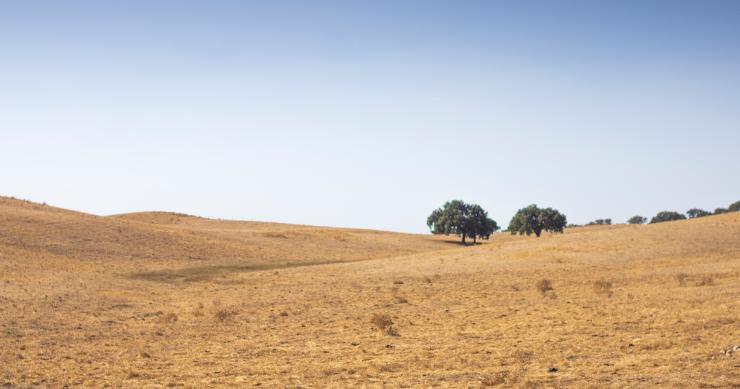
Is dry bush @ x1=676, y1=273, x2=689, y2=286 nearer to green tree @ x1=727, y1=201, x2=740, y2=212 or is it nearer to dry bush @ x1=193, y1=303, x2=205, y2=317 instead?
dry bush @ x1=193, y1=303, x2=205, y2=317

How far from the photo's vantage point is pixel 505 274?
44.8 metres

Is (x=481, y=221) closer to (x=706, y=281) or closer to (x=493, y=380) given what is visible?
(x=706, y=281)

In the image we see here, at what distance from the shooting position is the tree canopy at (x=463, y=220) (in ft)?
351

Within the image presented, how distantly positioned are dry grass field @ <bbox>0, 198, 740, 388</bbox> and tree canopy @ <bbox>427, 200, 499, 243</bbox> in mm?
44588

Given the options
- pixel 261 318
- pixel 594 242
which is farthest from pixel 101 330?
pixel 594 242

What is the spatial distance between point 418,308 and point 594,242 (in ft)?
98.5

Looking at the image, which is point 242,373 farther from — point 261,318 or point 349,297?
point 349,297

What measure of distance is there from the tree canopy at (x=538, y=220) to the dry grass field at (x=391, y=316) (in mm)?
39109

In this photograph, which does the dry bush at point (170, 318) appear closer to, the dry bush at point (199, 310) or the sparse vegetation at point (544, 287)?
the dry bush at point (199, 310)

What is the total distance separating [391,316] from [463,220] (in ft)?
259

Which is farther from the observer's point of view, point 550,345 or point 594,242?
point 594,242

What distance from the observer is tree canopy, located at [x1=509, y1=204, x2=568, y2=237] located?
99.7 meters

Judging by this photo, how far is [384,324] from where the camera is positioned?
Result: 2584 centimetres

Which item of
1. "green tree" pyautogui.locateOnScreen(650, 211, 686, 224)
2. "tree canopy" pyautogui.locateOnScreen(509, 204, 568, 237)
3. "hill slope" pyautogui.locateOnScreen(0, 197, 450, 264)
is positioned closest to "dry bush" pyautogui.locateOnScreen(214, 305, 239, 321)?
"hill slope" pyautogui.locateOnScreen(0, 197, 450, 264)
